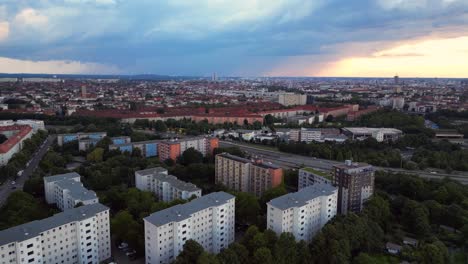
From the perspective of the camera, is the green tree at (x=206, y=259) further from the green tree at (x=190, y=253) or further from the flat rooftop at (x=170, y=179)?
the flat rooftop at (x=170, y=179)

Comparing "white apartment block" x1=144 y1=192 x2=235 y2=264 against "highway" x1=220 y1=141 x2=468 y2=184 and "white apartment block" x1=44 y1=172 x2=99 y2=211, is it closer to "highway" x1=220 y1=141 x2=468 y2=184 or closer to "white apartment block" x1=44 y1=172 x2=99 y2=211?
"white apartment block" x1=44 y1=172 x2=99 y2=211

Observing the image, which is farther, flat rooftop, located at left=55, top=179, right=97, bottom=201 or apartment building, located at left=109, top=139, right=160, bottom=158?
apartment building, located at left=109, top=139, right=160, bottom=158

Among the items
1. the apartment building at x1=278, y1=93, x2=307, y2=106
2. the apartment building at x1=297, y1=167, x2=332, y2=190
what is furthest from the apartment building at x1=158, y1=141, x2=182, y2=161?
the apartment building at x1=278, y1=93, x2=307, y2=106

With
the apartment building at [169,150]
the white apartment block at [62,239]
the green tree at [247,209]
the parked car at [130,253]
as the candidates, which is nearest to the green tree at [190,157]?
the apartment building at [169,150]

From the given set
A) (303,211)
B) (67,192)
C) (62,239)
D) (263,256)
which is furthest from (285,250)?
(67,192)

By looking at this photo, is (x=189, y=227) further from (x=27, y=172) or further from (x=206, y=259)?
(x=27, y=172)
